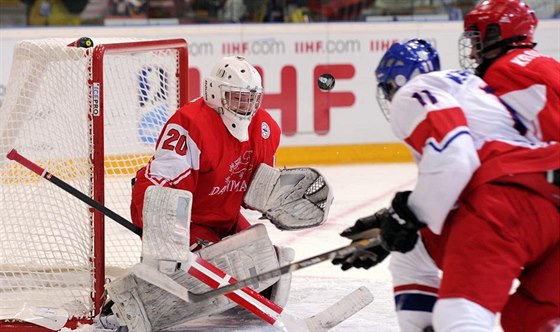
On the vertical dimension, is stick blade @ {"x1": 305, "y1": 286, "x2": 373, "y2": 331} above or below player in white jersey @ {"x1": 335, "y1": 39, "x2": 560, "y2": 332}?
below

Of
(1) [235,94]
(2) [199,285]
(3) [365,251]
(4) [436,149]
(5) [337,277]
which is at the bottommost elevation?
(5) [337,277]

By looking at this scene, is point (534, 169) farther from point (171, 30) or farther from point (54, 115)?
point (171, 30)

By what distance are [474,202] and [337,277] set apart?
203 centimetres

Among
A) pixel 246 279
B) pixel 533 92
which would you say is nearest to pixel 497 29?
pixel 533 92

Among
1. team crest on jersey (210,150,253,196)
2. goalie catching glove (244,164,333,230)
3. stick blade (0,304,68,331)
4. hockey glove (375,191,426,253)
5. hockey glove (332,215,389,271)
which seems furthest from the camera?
goalie catching glove (244,164,333,230)

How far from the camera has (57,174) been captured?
4234 mm

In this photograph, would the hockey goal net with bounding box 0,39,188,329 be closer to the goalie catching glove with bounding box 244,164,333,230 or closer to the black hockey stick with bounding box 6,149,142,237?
the black hockey stick with bounding box 6,149,142,237

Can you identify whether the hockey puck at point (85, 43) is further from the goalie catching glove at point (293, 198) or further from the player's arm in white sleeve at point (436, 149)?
the player's arm in white sleeve at point (436, 149)

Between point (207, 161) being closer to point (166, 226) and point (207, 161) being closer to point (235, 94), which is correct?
point (235, 94)

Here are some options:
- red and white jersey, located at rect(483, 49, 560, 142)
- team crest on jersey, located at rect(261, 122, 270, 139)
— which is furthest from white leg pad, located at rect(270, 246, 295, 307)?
red and white jersey, located at rect(483, 49, 560, 142)

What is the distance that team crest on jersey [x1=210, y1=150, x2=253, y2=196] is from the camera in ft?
12.5

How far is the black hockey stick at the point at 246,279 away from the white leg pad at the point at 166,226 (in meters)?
0.16

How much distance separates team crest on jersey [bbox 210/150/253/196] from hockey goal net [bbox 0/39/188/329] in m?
0.40

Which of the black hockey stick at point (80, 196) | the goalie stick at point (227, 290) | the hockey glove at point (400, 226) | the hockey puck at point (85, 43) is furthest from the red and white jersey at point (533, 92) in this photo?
the hockey puck at point (85, 43)
